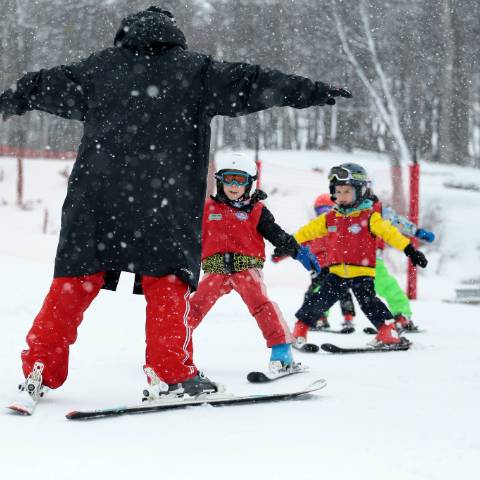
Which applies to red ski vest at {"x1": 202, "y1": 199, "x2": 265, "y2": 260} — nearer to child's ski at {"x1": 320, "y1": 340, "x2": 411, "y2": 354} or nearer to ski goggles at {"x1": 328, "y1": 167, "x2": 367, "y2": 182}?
child's ski at {"x1": 320, "y1": 340, "x2": 411, "y2": 354}

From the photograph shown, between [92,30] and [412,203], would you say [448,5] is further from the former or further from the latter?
[412,203]

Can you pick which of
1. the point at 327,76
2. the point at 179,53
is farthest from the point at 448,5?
the point at 179,53

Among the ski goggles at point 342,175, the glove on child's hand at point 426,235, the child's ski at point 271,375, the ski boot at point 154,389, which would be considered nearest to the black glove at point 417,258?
the glove on child's hand at point 426,235

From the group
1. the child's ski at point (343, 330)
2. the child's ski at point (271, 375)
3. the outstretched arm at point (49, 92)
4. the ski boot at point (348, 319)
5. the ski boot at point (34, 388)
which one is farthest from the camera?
the ski boot at point (348, 319)

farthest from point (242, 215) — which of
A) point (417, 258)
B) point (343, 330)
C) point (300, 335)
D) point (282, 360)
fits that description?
point (343, 330)

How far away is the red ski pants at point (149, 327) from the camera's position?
342 cm

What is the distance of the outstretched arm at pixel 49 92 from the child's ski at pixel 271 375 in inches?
64.6

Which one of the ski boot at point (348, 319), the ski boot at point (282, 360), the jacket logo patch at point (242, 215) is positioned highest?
the jacket logo patch at point (242, 215)

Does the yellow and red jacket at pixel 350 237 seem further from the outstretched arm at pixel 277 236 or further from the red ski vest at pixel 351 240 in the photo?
the outstretched arm at pixel 277 236

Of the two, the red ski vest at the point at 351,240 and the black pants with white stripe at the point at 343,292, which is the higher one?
the red ski vest at the point at 351,240

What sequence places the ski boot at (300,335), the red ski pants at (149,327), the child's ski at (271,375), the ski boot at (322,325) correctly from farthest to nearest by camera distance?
the ski boot at (322,325) → the ski boot at (300,335) → the child's ski at (271,375) → the red ski pants at (149,327)

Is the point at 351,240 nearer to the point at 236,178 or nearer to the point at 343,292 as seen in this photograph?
the point at 343,292

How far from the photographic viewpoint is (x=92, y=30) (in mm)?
20391

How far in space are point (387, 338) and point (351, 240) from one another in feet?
2.44
